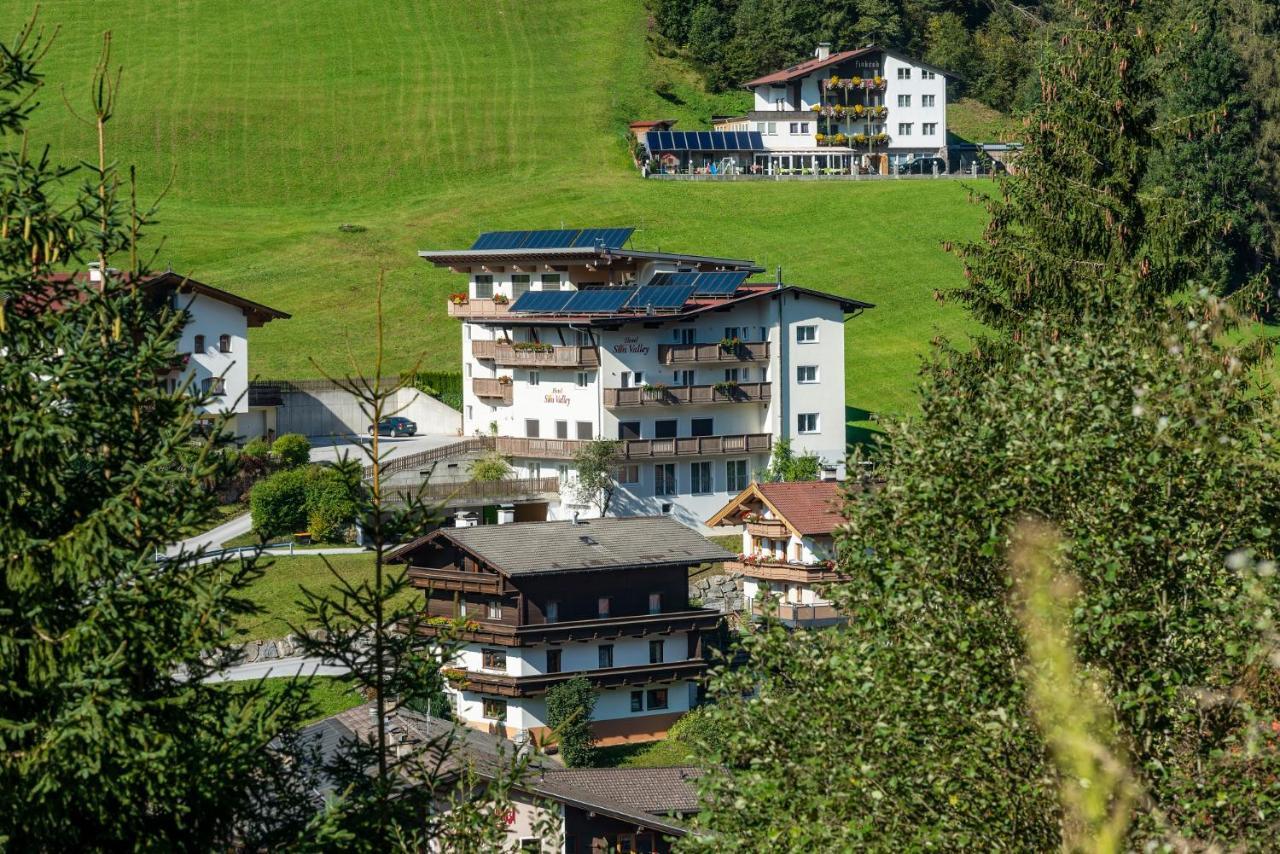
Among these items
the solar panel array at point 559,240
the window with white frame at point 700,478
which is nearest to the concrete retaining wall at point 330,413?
the solar panel array at point 559,240

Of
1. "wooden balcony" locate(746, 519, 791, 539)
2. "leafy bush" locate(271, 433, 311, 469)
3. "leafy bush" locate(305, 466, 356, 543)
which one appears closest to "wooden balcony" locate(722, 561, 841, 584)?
"wooden balcony" locate(746, 519, 791, 539)

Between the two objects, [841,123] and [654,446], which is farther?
[841,123]

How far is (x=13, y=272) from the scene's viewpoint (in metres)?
14.9

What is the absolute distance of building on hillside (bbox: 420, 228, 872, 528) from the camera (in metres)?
70.4

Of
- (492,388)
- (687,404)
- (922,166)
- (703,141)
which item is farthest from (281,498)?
(922,166)

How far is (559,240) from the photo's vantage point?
79250mm

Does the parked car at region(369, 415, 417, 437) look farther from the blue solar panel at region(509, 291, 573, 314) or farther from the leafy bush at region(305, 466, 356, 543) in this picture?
the leafy bush at region(305, 466, 356, 543)

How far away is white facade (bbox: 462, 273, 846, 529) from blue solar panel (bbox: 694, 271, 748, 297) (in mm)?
1114

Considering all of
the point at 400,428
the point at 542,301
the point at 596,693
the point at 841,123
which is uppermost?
the point at 841,123

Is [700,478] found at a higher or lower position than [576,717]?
higher

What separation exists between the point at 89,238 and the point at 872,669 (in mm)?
9469

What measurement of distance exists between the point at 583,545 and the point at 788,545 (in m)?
7.69

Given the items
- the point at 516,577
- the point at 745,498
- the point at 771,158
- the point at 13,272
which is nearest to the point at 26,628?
the point at 13,272

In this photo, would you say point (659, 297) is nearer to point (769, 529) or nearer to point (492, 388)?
point (492, 388)
